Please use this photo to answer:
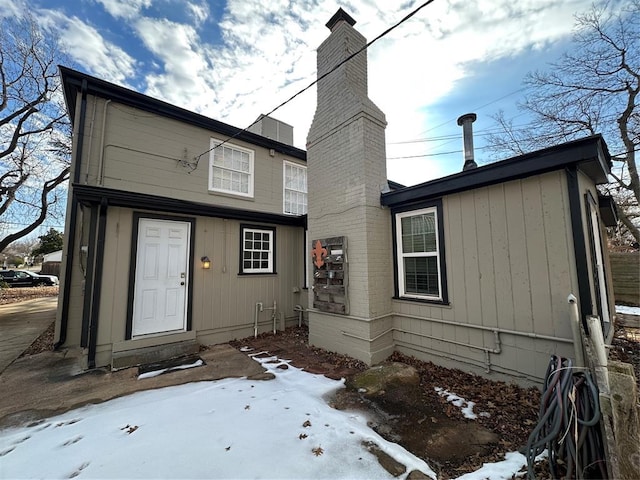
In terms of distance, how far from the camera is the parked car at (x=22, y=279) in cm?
1877

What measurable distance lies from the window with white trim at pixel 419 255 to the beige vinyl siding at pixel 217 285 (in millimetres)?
3251

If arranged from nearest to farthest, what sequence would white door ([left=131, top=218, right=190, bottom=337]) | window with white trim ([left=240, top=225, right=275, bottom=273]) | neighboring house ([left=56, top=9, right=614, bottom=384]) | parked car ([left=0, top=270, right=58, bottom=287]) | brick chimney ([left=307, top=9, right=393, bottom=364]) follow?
neighboring house ([left=56, top=9, right=614, bottom=384])
brick chimney ([left=307, top=9, right=393, bottom=364])
white door ([left=131, top=218, right=190, bottom=337])
window with white trim ([left=240, top=225, right=275, bottom=273])
parked car ([left=0, top=270, right=58, bottom=287])

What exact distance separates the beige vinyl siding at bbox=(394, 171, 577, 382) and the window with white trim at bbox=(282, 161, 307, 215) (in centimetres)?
517

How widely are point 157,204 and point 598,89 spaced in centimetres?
1577

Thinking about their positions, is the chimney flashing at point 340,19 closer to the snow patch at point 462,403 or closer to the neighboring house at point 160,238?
the neighboring house at point 160,238

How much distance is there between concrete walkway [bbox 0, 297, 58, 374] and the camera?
5.29 metres

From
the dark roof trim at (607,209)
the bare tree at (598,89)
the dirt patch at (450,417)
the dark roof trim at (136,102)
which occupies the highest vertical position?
Result: the bare tree at (598,89)

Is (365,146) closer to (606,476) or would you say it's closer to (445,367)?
(445,367)

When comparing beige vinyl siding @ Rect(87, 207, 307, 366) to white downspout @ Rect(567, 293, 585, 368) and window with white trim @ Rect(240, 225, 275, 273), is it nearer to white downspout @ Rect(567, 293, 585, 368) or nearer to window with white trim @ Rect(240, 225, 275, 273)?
window with white trim @ Rect(240, 225, 275, 273)

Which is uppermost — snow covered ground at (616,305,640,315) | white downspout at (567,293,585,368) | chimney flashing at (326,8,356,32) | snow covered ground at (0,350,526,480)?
chimney flashing at (326,8,356,32)

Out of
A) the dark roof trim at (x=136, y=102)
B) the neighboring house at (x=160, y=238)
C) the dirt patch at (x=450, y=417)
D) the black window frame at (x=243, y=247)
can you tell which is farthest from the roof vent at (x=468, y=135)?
the dark roof trim at (x=136, y=102)

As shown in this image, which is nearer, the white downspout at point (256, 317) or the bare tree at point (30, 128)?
the white downspout at point (256, 317)

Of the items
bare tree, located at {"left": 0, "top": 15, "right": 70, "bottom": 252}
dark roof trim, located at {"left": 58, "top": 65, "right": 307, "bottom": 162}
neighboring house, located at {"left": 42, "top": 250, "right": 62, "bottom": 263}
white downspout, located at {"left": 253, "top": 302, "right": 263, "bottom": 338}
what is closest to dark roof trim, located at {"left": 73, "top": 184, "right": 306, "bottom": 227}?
dark roof trim, located at {"left": 58, "top": 65, "right": 307, "bottom": 162}

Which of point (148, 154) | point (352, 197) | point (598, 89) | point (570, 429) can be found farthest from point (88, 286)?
point (598, 89)
